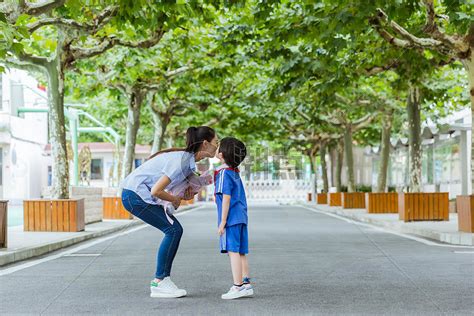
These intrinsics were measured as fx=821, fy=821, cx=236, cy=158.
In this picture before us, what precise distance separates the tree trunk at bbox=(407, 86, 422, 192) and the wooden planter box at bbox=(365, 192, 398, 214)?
654 centimetres

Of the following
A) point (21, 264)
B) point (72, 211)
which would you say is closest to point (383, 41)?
point (72, 211)

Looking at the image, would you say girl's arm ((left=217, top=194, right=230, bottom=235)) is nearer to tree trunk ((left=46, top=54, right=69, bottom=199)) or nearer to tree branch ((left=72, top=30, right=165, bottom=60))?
tree trunk ((left=46, top=54, right=69, bottom=199))

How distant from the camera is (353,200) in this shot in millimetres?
35812

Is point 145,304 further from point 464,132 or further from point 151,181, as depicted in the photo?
point 464,132

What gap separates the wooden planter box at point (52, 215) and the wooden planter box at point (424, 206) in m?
8.67

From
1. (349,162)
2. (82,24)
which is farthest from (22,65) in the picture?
(349,162)

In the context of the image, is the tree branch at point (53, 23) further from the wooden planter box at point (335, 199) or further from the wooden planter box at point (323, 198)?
the wooden planter box at point (323, 198)

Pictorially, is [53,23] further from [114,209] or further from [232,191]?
[114,209]

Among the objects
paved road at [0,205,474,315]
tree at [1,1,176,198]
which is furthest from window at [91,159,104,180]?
paved road at [0,205,474,315]

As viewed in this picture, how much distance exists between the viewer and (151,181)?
25.8 feet

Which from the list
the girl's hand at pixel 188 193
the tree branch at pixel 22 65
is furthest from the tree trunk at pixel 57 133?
the girl's hand at pixel 188 193

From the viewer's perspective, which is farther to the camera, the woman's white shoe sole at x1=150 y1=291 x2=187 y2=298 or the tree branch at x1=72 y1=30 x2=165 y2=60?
the tree branch at x1=72 y1=30 x2=165 y2=60

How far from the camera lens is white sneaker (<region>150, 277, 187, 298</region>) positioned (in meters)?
7.95

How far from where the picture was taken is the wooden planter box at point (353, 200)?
35719 mm
